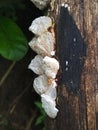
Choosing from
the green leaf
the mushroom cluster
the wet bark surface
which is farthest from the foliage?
the mushroom cluster

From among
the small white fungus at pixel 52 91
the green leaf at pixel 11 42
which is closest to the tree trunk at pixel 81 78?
the small white fungus at pixel 52 91

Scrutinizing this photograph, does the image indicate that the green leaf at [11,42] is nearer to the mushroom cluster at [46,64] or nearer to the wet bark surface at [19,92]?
the wet bark surface at [19,92]

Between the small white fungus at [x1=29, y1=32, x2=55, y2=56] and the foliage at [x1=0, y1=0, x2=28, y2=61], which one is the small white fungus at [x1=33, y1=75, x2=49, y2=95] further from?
the foliage at [x1=0, y1=0, x2=28, y2=61]

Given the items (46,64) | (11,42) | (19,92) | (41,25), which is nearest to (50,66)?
(46,64)

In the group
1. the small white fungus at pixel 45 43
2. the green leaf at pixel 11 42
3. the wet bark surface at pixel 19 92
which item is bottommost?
the wet bark surface at pixel 19 92

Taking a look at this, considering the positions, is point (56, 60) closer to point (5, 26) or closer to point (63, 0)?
point (63, 0)

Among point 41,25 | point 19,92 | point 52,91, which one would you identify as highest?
point 41,25

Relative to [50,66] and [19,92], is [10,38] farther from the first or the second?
[50,66]
